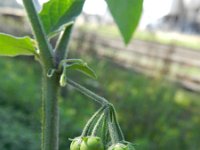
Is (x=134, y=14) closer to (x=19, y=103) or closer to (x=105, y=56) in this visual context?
(x=19, y=103)

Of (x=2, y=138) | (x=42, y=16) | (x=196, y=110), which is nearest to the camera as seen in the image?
(x=42, y=16)

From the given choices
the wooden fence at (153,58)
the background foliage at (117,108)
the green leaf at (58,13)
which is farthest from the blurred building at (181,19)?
the green leaf at (58,13)

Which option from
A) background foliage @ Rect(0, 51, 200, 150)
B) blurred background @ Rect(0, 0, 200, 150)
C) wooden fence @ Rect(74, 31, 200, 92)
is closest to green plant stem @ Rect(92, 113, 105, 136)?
blurred background @ Rect(0, 0, 200, 150)

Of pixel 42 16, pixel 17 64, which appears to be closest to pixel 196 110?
pixel 17 64

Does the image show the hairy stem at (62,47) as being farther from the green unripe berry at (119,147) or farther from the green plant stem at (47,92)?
the green unripe berry at (119,147)

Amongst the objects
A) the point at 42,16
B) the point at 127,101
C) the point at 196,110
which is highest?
the point at 42,16

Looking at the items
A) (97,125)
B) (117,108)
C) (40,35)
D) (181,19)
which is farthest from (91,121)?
(181,19)

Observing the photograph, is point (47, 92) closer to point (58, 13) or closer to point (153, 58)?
point (58, 13)
